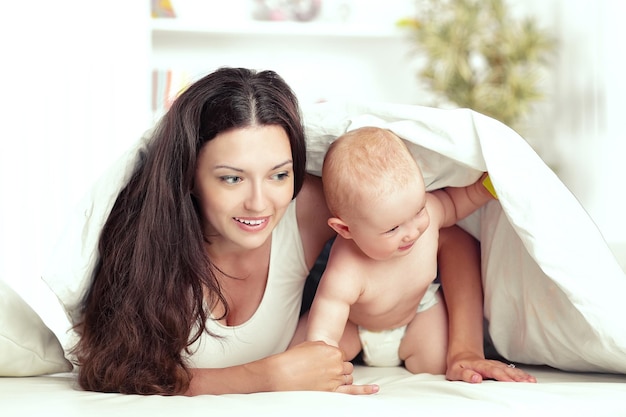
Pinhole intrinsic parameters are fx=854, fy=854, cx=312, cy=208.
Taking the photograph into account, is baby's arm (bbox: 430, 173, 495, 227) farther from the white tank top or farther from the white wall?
the white wall

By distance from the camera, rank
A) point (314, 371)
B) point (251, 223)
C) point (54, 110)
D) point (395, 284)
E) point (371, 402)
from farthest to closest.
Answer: point (54, 110) < point (395, 284) < point (251, 223) < point (314, 371) < point (371, 402)

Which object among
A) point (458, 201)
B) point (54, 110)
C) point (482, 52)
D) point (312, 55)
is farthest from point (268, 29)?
point (458, 201)

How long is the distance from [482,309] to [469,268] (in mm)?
86

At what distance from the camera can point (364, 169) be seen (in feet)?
4.93

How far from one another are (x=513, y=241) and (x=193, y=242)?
620mm

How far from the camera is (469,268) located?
1.74 meters

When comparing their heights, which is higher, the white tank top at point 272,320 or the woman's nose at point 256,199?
the woman's nose at point 256,199

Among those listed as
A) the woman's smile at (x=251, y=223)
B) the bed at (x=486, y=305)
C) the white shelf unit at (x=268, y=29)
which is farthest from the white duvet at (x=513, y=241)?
the white shelf unit at (x=268, y=29)

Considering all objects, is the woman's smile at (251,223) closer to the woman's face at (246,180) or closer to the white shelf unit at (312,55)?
the woman's face at (246,180)

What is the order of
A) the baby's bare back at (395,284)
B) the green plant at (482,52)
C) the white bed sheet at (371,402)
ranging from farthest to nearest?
the green plant at (482,52), the baby's bare back at (395,284), the white bed sheet at (371,402)

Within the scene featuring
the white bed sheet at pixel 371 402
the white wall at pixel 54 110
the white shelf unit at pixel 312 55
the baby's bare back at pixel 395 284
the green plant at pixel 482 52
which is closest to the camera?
the white bed sheet at pixel 371 402

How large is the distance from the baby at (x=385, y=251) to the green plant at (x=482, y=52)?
249 centimetres

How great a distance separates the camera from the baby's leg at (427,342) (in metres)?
1.67

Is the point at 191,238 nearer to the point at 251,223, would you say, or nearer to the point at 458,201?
the point at 251,223
